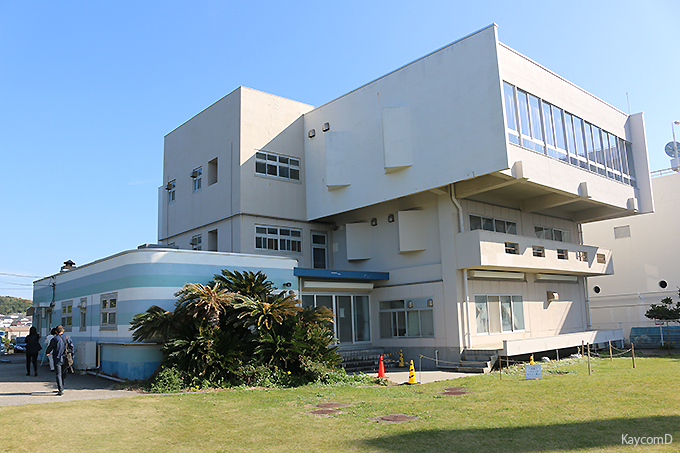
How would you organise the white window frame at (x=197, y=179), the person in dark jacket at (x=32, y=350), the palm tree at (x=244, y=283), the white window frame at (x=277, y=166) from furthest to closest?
the white window frame at (x=197, y=179), the white window frame at (x=277, y=166), the person in dark jacket at (x=32, y=350), the palm tree at (x=244, y=283)

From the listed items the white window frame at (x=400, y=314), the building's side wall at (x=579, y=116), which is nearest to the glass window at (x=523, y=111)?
the building's side wall at (x=579, y=116)

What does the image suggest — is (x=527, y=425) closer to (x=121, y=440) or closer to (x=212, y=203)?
(x=121, y=440)

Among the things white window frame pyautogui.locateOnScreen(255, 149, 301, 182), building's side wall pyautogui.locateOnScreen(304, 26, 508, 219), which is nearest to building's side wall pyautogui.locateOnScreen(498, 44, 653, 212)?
building's side wall pyautogui.locateOnScreen(304, 26, 508, 219)

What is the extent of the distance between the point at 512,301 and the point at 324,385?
1152 cm

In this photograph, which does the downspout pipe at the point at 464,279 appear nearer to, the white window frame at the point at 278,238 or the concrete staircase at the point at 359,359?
the concrete staircase at the point at 359,359

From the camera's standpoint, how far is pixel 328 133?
23.9 m

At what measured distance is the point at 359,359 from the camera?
20.4m

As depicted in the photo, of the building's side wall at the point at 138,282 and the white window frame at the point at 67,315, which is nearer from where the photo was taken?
the building's side wall at the point at 138,282

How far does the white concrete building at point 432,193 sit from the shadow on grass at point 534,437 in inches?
420

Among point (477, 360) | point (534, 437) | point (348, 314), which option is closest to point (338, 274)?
point (348, 314)

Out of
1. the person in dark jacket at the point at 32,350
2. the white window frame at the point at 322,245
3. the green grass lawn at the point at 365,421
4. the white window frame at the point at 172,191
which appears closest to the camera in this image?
the green grass lawn at the point at 365,421

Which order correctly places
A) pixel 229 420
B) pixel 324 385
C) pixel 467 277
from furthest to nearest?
pixel 467 277, pixel 324 385, pixel 229 420

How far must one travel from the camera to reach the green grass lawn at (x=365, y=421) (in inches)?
299

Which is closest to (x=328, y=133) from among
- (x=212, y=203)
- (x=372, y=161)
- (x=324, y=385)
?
(x=372, y=161)
